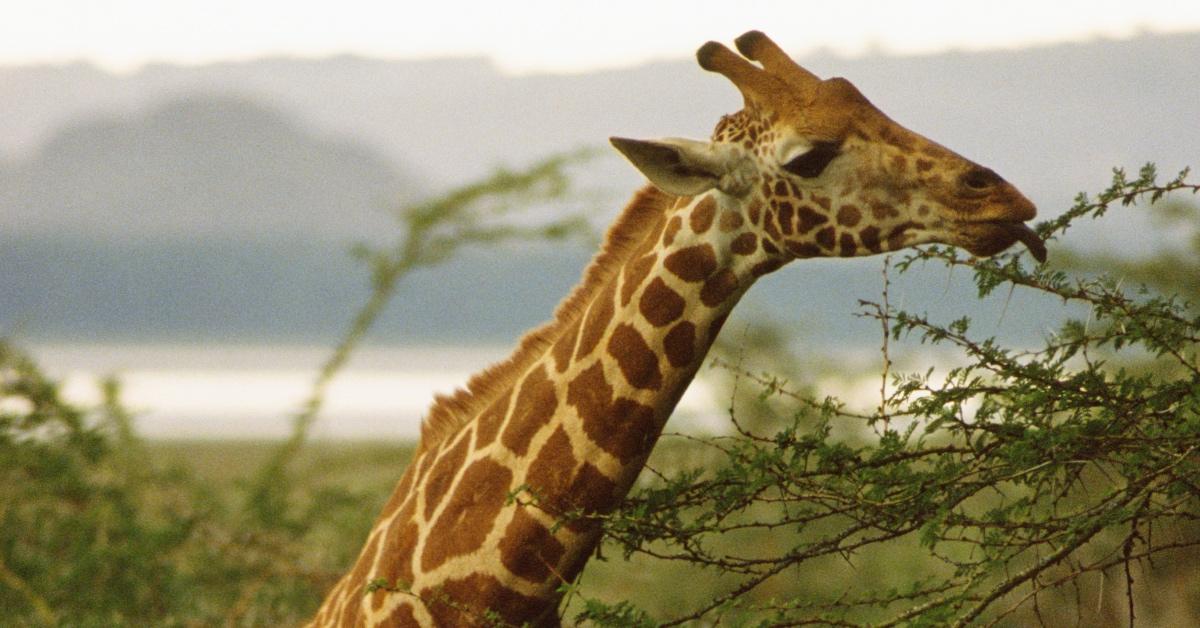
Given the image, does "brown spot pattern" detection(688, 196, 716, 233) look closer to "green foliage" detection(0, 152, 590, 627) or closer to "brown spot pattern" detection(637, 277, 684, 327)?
"brown spot pattern" detection(637, 277, 684, 327)

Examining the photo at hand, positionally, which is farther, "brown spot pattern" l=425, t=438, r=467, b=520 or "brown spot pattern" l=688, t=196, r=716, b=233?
"brown spot pattern" l=425, t=438, r=467, b=520

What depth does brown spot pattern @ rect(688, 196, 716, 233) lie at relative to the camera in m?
2.61

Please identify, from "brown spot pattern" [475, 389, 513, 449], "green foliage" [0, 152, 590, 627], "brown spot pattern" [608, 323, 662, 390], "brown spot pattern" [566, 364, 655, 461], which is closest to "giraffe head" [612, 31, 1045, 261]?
"brown spot pattern" [608, 323, 662, 390]

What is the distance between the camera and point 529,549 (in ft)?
8.77

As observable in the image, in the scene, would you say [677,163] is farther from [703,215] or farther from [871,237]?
[871,237]

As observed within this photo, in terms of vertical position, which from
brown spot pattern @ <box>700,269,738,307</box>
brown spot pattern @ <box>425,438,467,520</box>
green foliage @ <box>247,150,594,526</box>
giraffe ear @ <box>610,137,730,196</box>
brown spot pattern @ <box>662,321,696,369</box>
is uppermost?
green foliage @ <box>247,150,594,526</box>

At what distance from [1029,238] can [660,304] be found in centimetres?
65

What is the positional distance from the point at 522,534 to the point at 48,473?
302 cm

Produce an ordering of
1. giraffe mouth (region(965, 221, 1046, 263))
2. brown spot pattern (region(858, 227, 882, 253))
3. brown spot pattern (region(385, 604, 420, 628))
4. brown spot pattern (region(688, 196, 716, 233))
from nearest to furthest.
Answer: giraffe mouth (region(965, 221, 1046, 263)) < brown spot pattern (region(858, 227, 882, 253)) < brown spot pattern (region(688, 196, 716, 233)) < brown spot pattern (region(385, 604, 420, 628))

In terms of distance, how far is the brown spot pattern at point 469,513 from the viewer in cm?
275

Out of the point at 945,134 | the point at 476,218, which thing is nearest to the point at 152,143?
the point at 945,134

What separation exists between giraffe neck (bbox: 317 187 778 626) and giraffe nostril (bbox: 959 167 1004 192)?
38cm

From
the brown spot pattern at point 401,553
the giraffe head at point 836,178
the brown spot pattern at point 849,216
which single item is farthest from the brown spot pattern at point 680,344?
the brown spot pattern at point 401,553

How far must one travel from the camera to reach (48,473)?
509 cm
